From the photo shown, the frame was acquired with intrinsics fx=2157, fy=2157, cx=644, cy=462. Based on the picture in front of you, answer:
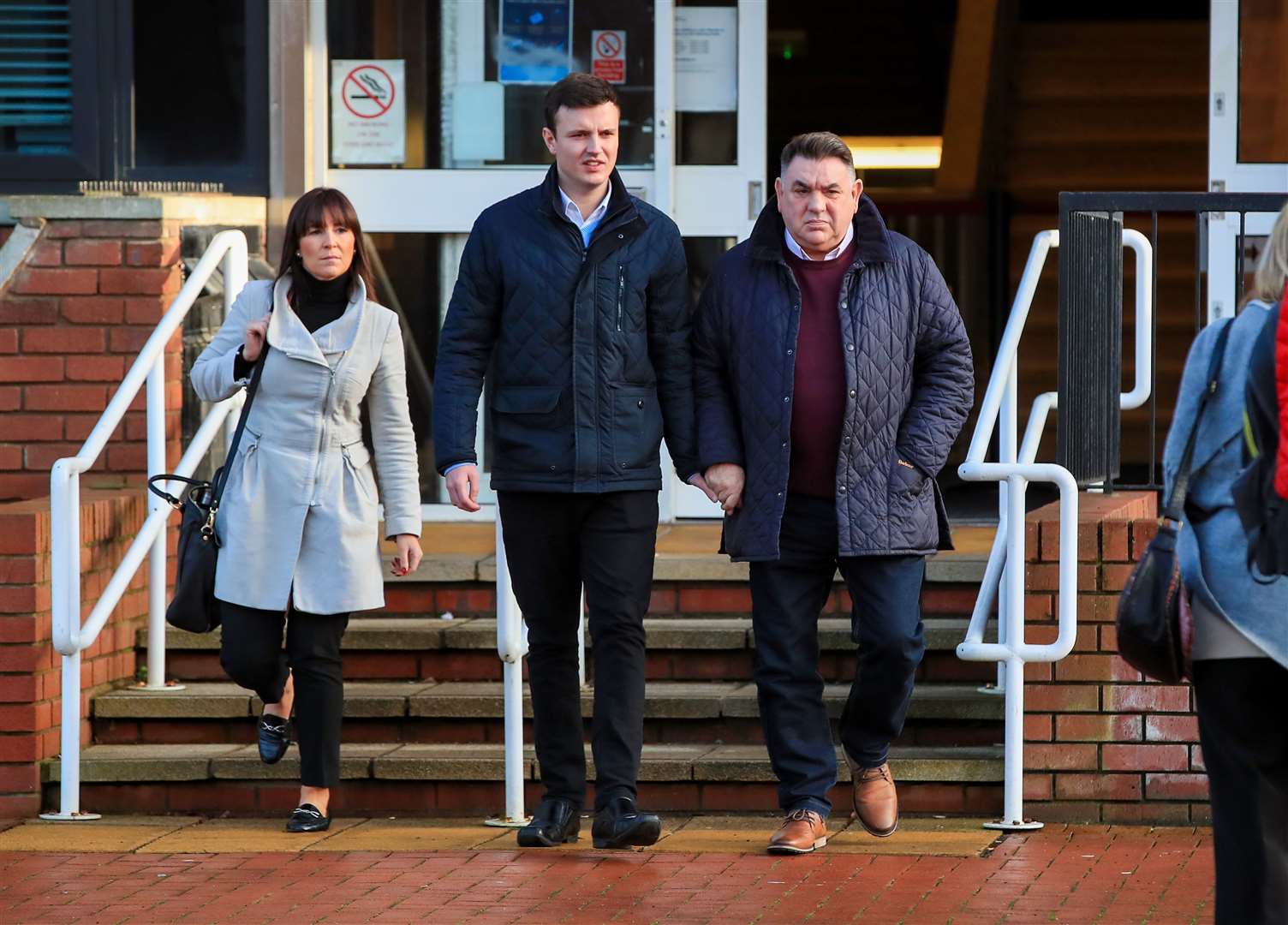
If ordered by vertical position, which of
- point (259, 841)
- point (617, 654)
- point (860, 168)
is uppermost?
point (860, 168)

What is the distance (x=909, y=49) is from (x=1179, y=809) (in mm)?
8226

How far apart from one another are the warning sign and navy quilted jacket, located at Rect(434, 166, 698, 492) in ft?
9.18

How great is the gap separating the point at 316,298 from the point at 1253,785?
9.92 ft

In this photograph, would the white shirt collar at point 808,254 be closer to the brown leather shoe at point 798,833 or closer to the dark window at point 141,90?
the brown leather shoe at point 798,833

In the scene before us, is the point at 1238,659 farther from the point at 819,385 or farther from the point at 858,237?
the point at 858,237

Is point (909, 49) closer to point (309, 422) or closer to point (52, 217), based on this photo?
point (52, 217)

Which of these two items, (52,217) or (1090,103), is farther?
(1090,103)

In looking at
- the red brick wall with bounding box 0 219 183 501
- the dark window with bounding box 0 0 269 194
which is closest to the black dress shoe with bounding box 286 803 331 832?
the red brick wall with bounding box 0 219 183 501

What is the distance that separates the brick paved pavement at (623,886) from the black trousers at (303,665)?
0.31m

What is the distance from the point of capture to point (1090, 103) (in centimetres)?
1187

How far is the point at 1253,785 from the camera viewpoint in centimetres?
369

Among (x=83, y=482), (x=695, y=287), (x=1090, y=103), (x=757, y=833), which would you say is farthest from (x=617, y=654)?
(x=1090, y=103)

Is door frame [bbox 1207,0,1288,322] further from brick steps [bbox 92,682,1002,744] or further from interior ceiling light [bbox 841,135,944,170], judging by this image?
interior ceiling light [bbox 841,135,944,170]

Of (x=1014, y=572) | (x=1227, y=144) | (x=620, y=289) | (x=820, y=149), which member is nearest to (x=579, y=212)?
(x=620, y=289)
